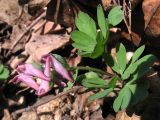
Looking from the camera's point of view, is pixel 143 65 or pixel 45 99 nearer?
pixel 143 65

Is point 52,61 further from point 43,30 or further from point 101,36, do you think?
point 43,30

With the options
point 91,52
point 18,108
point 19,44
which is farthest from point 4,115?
point 91,52

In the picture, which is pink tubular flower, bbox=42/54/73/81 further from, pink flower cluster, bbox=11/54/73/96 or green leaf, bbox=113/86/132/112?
green leaf, bbox=113/86/132/112

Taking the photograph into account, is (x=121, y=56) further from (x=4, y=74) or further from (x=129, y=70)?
(x=4, y=74)

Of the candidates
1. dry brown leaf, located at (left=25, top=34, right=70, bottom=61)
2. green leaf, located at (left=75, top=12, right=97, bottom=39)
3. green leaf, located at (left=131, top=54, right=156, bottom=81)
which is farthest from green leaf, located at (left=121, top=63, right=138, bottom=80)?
dry brown leaf, located at (left=25, top=34, right=70, bottom=61)

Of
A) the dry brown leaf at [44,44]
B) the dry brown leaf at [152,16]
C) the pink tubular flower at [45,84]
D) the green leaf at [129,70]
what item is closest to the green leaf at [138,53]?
the green leaf at [129,70]

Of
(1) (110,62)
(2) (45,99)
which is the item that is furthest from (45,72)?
(2) (45,99)
